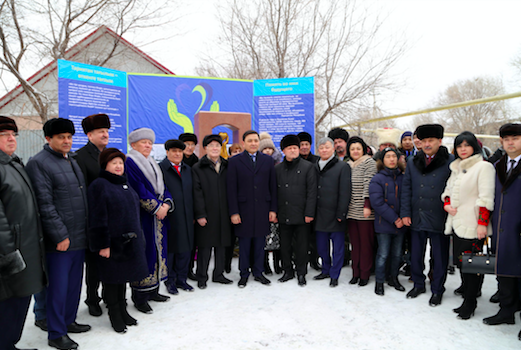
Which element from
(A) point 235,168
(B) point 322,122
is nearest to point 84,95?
(A) point 235,168

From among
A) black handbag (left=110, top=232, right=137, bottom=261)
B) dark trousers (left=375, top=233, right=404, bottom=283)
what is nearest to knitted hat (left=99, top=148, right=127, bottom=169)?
black handbag (left=110, top=232, right=137, bottom=261)

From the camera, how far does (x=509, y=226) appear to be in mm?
2949

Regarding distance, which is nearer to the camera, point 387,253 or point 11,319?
point 11,319

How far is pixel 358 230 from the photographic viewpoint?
13.8 ft

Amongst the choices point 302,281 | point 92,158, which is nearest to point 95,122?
point 92,158

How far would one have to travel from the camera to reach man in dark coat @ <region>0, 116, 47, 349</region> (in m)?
2.22

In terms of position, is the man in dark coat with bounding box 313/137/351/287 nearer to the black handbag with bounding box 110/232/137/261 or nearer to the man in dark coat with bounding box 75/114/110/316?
the black handbag with bounding box 110/232/137/261

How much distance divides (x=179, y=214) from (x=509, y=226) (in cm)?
330

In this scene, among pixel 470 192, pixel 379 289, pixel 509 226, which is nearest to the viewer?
pixel 509 226

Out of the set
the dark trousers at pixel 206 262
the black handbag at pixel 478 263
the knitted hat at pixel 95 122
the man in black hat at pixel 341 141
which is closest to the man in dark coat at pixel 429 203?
the black handbag at pixel 478 263

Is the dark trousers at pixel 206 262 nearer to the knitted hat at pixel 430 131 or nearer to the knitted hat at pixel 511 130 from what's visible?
the knitted hat at pixel 430 131

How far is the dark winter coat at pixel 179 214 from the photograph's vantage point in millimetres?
3916

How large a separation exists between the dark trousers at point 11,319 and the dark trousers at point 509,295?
4042 mm

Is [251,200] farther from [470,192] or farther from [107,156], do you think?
[470,192]
